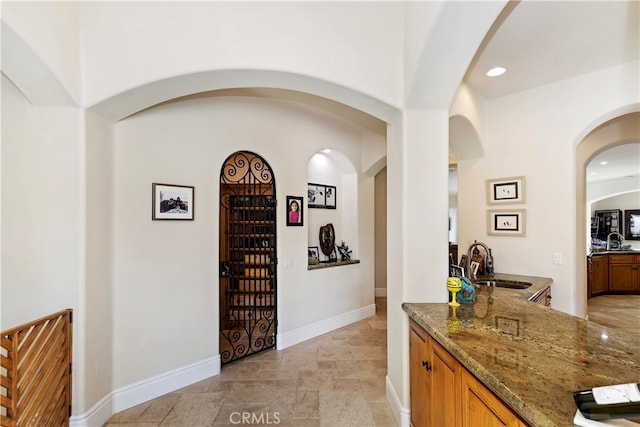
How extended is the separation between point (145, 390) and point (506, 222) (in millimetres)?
3965

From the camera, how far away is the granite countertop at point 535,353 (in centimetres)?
98

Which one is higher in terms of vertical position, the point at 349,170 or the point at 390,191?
the point at 349,170

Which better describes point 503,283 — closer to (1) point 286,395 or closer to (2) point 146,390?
(1) point 286,395

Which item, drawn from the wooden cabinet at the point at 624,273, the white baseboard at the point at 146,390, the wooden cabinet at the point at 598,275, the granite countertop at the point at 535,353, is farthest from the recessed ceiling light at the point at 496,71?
the wooden cabinet at the point at 624,273

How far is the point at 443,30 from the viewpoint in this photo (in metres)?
1.54

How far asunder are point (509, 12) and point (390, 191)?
1.47m

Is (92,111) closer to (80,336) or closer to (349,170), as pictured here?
(80,336)

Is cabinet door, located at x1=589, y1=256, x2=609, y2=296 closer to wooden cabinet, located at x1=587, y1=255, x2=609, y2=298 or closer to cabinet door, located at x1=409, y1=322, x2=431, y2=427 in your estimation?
wooden cabinet, located at x1=587, y1=255, x2=609, y2=298

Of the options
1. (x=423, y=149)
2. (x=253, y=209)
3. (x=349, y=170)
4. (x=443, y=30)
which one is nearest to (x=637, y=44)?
(x=423, y=149)

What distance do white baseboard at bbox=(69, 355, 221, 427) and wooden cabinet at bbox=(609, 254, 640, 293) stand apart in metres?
8.51

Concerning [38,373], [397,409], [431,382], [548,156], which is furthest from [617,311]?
[38,373]

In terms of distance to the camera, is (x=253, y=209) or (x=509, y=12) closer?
(x=509, y=12)

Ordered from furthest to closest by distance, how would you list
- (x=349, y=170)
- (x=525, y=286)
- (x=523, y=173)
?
1. (x=349, y=170)
2. (x=523, y=173)
3. (x=525, y=286)

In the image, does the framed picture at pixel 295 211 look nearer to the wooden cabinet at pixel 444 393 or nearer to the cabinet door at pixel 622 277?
the wooden cabinet at pixel 444 393
